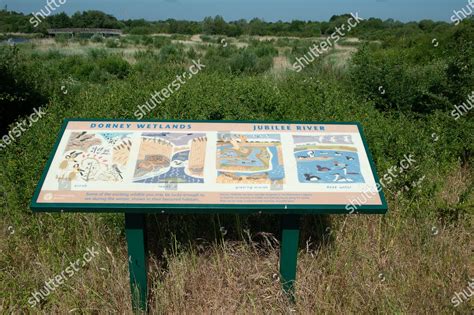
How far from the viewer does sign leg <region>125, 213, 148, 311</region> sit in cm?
266

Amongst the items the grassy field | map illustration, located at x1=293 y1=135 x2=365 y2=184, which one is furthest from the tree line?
map illustration, located at x1=293 y1=135 x2=365 y2=184

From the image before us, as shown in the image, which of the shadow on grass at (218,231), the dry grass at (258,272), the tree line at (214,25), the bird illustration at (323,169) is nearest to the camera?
the bird illustration at (323,169)

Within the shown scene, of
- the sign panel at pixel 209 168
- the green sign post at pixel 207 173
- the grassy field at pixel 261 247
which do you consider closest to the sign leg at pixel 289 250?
the green sign post at pixel 207 173

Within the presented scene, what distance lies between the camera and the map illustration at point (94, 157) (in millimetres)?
2627

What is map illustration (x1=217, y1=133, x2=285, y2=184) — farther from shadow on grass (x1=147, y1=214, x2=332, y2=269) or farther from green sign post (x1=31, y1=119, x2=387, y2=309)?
shadow on grass (x1=147, y1=214, x2=332, y2=269)

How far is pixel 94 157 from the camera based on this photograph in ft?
9.13

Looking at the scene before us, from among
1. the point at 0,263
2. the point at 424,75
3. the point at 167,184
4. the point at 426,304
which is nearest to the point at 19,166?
the point at 0,263

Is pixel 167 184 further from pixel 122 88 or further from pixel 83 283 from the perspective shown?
pixel 122 88

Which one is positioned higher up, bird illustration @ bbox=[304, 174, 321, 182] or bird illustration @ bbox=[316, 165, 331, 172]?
bird illustration @ bbox=[316, 165, 331, 172]

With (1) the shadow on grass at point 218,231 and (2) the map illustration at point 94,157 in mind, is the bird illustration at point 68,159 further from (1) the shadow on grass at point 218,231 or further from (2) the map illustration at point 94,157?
(1) the shadow on grass at point 218,231

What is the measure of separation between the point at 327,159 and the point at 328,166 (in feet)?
0.27

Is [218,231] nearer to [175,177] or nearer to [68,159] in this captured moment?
[175,177]

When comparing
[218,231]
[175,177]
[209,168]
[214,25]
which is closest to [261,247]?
[218,231]

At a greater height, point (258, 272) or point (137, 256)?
point (137, 256)
